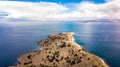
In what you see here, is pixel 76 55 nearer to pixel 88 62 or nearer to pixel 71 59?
pixel 71 59

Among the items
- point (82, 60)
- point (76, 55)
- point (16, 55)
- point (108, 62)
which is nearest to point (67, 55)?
point (76, 55)

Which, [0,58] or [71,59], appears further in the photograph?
[0,58]

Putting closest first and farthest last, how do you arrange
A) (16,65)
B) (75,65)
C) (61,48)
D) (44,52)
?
(75,65)
(16,65)
(44,52)
(61,48)

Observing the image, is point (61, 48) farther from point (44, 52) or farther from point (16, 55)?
point (16, 55)

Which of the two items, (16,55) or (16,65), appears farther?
(16,55)

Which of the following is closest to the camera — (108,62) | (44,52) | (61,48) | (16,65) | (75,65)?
(75,65)

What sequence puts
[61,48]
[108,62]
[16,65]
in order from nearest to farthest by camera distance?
[16,65] → [108,62] → [61,48]

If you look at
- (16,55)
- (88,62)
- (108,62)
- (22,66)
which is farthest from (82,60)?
(16,55)

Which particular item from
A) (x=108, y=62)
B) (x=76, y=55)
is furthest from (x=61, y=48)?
(x=108, y=62)
